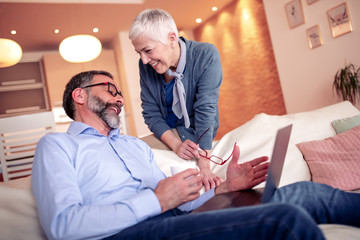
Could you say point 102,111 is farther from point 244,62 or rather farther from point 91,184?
point 244,62

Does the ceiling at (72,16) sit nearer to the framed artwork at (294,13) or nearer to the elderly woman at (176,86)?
the framed artwork at (294,13)

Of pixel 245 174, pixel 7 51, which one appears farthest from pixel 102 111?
pixel 7 51

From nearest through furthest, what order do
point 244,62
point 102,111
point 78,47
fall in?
point 102,111 < point 78,47 < point 244,62

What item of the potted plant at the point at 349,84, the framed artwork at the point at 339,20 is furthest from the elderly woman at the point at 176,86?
the framed artwork at the point at 339,20

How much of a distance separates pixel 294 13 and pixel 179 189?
4.48 m

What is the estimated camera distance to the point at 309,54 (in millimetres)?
4734

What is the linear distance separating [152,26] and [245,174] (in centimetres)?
92

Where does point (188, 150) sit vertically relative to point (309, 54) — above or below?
below

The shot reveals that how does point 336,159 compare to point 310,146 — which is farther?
point 310,146

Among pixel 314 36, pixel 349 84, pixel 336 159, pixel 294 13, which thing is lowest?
pixel 336 159

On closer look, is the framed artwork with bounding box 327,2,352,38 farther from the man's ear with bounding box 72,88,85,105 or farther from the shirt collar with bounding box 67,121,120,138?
the shirt collar with bounding box 67,121,120,138

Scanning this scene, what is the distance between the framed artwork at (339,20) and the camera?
409 cm

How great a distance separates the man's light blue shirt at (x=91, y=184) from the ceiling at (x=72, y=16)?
13.7ft

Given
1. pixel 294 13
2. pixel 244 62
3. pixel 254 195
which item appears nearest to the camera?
pixel 254 195
